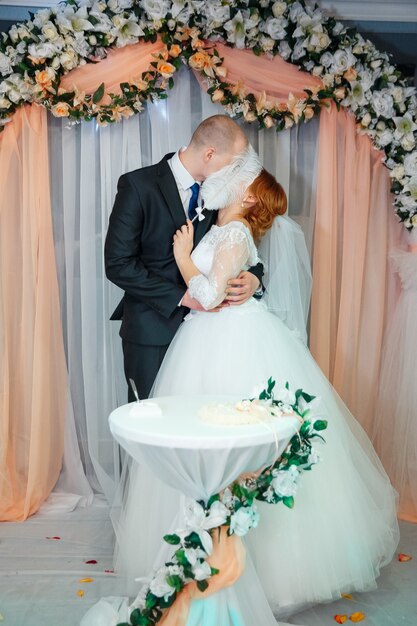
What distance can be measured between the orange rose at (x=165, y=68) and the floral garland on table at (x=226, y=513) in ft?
6.65

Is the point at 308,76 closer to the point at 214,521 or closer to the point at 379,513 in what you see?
the point at 379,513

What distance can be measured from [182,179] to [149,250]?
0.36 m

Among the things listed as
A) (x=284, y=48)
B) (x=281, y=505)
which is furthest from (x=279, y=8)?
(x=281, y=505)

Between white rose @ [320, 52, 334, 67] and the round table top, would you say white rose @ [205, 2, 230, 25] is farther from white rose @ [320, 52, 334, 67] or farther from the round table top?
the round table top

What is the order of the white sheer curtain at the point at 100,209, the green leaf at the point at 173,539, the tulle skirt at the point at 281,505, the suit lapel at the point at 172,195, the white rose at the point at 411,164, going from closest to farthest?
the green leaf at the point at 173,539 → the tulle skirt at the point at 281,505 → the suit lapel at the point at 172,195 → the white rose at the point at 411,164 → the white sheer curtain at the point at 100,209

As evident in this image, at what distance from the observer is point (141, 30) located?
377 centimetres

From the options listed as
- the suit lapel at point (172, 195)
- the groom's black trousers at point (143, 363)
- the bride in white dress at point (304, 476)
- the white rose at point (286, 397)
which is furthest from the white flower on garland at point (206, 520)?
the suit lapel at point (172, 195)

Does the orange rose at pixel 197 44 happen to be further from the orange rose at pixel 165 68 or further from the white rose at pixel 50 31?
the white rose at pixel 50 31

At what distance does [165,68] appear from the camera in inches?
150

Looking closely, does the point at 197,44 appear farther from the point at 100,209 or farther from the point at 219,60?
the point at 100,209

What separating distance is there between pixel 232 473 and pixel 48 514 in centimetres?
201

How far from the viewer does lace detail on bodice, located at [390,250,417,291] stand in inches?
156

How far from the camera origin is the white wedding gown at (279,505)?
9.29ft

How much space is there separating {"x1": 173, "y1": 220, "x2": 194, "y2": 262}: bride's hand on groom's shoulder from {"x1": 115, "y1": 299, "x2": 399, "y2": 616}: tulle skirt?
272mm
